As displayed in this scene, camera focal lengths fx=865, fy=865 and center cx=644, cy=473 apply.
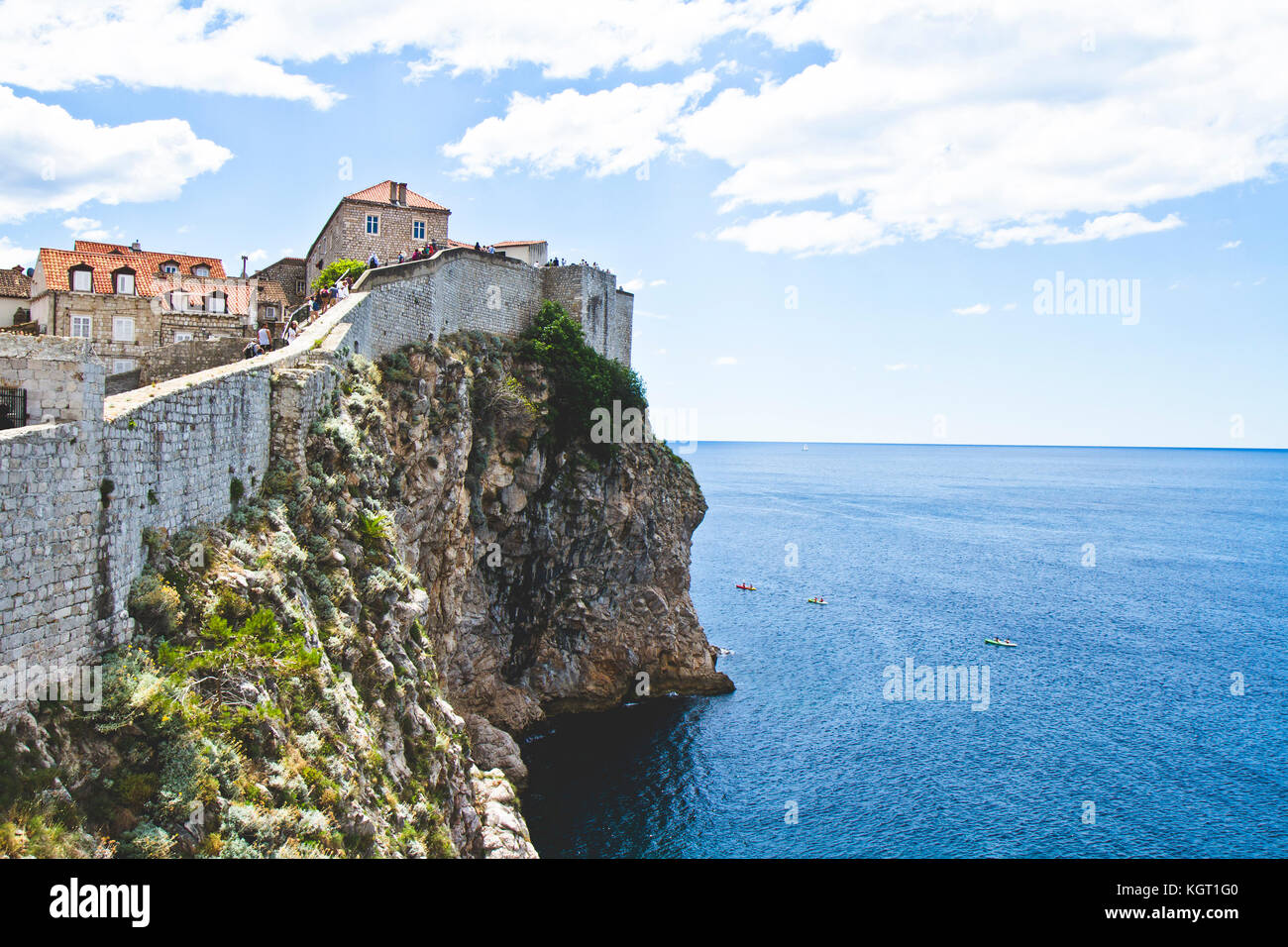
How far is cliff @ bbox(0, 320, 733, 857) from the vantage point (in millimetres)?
11828

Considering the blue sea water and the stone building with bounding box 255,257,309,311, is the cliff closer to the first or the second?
the blue sea water

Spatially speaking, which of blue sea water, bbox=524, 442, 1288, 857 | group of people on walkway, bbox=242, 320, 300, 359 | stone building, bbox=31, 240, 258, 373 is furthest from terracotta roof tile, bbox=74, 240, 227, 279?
blue sea water, bbox=524, 442, 1288, 857

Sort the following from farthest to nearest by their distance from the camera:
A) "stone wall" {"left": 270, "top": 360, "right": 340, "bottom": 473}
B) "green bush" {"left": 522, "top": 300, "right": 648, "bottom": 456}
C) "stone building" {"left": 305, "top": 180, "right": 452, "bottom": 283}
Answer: "green bush" {"left": 522, "top": 300, "right": 648, "bottom": 456} < "stone building" {"left": 305, "top": 180, "right": 452, "bottom": 283} < "stone wall" {"left": 270, "top": 360, "right": 340, "bottom": 473}

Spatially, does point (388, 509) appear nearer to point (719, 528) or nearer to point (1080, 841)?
point (1080, 841)

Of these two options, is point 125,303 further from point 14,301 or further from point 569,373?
point 569,373

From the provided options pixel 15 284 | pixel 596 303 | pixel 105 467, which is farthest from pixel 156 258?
pixel 105 467

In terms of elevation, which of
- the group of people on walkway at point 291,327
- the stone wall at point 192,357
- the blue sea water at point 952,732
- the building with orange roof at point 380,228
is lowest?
the blue sea water at point 952,732

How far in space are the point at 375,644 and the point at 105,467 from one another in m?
9.56

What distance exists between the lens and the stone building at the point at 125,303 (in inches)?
1241

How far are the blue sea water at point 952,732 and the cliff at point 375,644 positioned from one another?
203 inches

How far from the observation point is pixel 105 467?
512 inches

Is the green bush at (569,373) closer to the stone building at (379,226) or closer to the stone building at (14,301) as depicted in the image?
the stone building at (379,226)

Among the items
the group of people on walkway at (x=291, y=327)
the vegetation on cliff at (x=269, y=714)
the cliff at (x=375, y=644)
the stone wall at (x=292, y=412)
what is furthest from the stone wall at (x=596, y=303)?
the stone wall at (x=292, y=412)

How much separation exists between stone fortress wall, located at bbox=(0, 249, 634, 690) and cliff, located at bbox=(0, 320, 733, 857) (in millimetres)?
610
